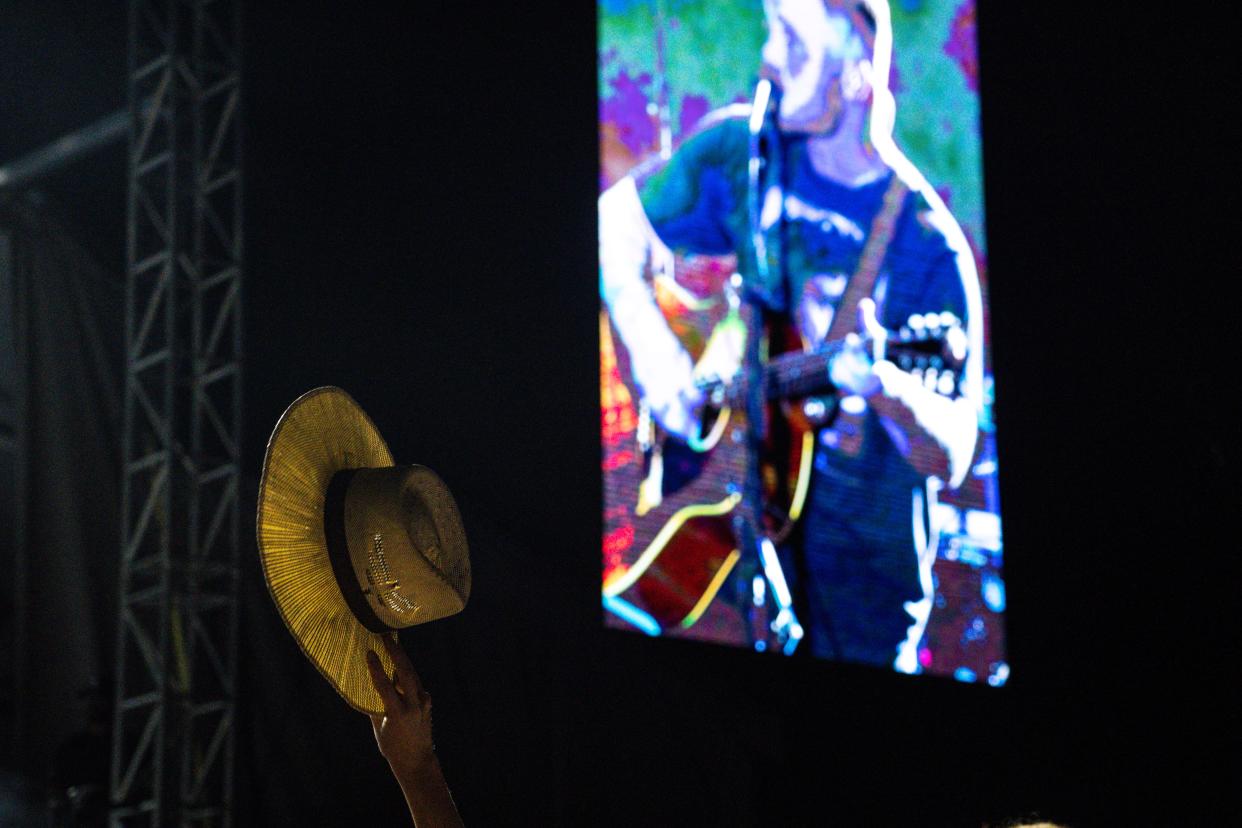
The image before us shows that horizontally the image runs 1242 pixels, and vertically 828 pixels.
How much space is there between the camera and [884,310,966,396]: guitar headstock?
344 centimetres

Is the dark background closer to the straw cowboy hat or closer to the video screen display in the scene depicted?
the video screen display

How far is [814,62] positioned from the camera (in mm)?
3846

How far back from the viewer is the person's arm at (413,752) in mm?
1074

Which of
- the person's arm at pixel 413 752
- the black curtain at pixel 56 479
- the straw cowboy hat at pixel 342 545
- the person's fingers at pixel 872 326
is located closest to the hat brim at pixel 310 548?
the straw cowboy hat at pixel 342 545

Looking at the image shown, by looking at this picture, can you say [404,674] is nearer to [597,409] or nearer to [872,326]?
[872,326]

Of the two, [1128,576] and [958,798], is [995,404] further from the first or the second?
[958,798]

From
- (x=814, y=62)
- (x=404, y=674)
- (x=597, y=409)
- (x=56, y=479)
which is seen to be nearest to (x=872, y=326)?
(x=814, y=62)

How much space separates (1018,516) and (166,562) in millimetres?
2726

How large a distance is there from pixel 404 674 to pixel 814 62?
10.2ft

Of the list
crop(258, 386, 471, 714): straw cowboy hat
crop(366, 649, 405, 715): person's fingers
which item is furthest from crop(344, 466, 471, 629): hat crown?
crop(366, 649, 405, 715): person's fingers

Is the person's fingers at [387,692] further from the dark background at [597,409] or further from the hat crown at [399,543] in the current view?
the dark background at [597,409]

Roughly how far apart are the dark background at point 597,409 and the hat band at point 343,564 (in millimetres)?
2473

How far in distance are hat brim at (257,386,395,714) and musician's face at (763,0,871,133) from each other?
2787 mm

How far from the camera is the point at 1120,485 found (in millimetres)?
3246
